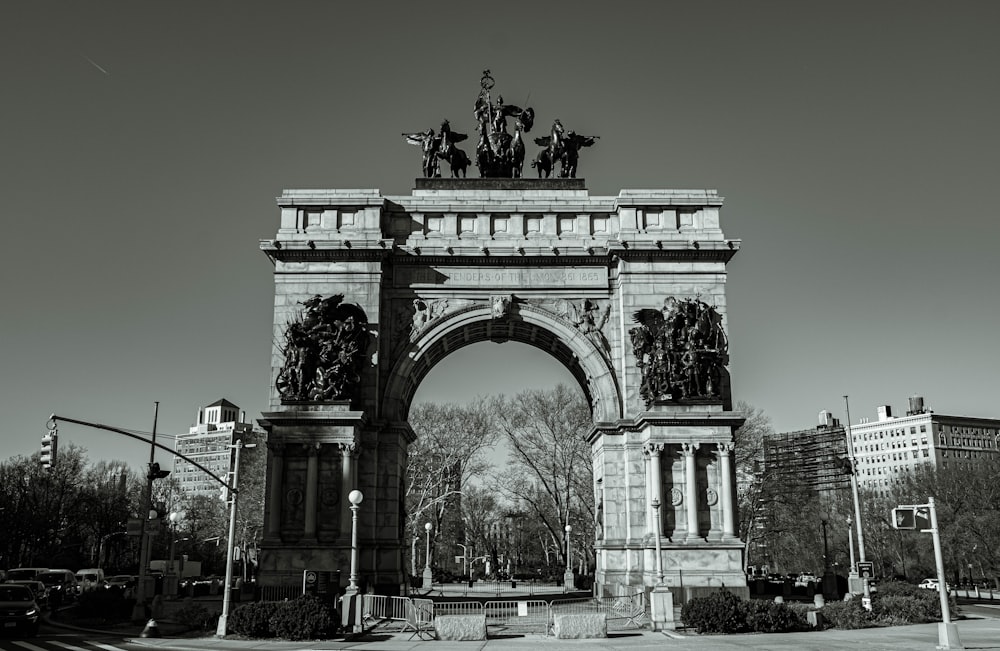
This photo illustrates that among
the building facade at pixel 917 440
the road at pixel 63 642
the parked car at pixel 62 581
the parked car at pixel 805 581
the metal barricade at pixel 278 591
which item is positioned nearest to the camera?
the road at pixel 63 642

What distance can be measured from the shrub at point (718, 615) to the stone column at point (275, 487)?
14583 millimetres

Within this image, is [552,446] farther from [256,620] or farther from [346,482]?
[256,620]

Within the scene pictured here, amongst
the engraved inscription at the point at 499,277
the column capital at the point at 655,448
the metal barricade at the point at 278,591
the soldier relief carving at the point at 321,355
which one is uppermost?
the engraved inscription at the point at 499,277

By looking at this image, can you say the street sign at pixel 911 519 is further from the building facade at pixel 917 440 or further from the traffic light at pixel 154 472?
the building facade at pixel 917 440

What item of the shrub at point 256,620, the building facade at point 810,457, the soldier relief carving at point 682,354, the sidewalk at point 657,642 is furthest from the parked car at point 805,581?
the shrub at point 256,620

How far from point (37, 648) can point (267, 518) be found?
395 inches

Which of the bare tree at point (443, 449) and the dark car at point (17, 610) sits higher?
the bare tree at point (443, 449)

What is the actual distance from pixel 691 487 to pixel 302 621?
14581 millimetres

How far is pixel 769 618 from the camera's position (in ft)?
79.7

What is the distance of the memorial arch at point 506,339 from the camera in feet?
103

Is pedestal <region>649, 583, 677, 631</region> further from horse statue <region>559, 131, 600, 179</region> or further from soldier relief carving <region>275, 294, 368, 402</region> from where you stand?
horse statue <region>559, 131, 600, 179</region>

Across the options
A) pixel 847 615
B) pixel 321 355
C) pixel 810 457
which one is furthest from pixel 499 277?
pixel 810 457

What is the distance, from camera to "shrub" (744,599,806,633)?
24.2 meters

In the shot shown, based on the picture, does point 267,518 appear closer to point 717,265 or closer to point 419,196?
point 419,196
